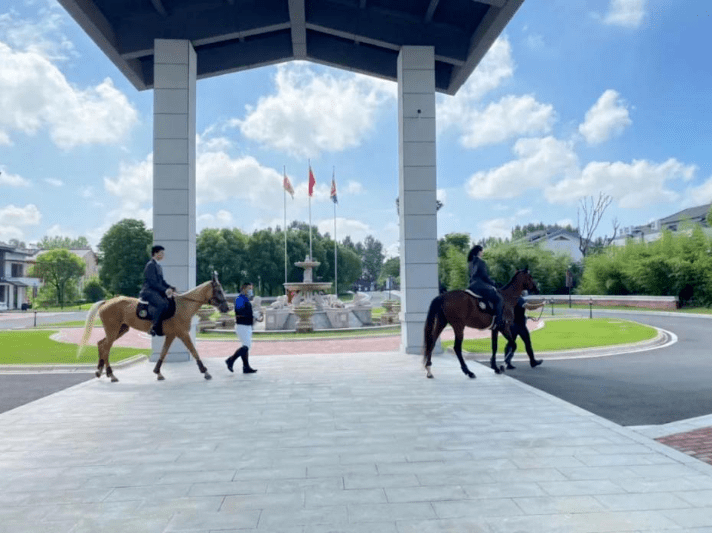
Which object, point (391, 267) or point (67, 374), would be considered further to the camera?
point (391, 267)

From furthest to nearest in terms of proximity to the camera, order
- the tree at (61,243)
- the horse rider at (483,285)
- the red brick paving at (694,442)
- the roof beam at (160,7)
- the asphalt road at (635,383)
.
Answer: the tree at (61,243) → the roof beam at (160,7) → the horse rider at (483,285) → the asphalt road at (635,383) → the red brick paving at (694,442)

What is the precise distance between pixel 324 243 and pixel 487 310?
Result: 57.0 meters

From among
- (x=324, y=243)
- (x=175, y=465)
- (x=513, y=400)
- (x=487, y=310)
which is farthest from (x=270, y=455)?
(x=324, y=243)

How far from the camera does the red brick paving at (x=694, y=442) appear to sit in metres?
4.89

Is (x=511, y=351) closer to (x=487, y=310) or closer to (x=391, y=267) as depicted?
(x=487, y=310)

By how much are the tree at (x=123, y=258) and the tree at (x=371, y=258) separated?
68.7m

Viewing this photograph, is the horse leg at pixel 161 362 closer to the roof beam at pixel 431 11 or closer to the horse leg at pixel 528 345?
the horse leg at pixel 528 345

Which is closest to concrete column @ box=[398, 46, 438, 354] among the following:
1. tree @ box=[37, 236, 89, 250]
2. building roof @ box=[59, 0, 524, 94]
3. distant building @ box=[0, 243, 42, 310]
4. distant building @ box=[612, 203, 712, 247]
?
building roof @ box=[59, 0, 524, 94]

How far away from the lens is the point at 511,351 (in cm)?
1057

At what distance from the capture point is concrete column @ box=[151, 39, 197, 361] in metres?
11.8

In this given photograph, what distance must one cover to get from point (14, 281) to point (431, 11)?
62.9m

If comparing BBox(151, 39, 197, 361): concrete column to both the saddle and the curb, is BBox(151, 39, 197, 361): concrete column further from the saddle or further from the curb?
the saddle

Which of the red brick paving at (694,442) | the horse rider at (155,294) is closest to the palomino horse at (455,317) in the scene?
the red brick paving at (694,442)

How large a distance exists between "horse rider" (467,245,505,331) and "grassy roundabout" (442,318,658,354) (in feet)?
10.8
